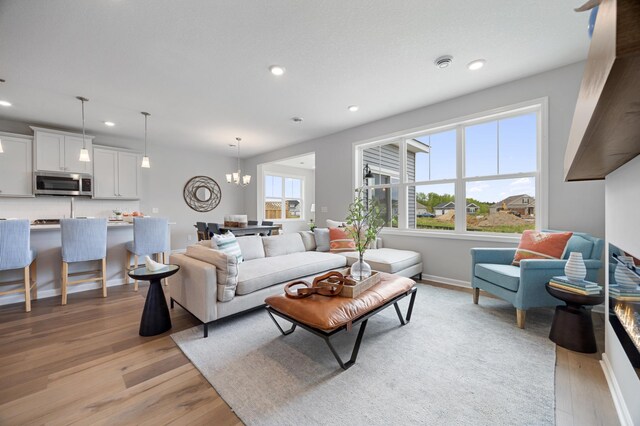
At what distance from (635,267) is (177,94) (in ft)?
14.9

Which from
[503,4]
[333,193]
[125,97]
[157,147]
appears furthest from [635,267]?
[157,147]

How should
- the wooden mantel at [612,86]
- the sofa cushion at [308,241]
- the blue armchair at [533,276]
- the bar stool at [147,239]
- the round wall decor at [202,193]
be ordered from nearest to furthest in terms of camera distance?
the wooden mantel at [612,86] < the blue armchair at [533,276] < the bar stool at [147,239] < the sofa cushion at [308,241] < the round wall decor at [202,193]

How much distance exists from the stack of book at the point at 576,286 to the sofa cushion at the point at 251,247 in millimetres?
3091

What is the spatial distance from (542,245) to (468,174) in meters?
1.40

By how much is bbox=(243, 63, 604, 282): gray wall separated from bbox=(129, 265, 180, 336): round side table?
11.2 ft

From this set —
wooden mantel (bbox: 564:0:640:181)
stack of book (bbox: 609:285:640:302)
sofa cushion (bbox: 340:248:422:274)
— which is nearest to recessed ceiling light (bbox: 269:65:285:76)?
sofa cushion (bbox: 340:248:422:274)

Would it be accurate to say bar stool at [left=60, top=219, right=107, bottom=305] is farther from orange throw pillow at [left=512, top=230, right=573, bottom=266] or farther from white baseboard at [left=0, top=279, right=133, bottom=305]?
orange throw pillow at [left=512, top=230, right=573, bottom=266]

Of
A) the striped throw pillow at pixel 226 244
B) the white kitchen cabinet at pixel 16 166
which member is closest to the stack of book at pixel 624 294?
the striped throw pillow at pixel 226 244

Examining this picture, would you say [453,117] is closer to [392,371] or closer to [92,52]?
[392,371]

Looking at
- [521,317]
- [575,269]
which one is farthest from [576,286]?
[521,317]

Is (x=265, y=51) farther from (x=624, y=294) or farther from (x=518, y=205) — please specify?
(x=518, y=205)

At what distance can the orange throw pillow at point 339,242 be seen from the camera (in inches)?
157

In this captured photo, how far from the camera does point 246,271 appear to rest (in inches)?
105

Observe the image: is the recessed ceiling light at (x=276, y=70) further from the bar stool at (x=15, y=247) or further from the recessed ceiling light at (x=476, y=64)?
the bar stool at (x=15, y=247)
